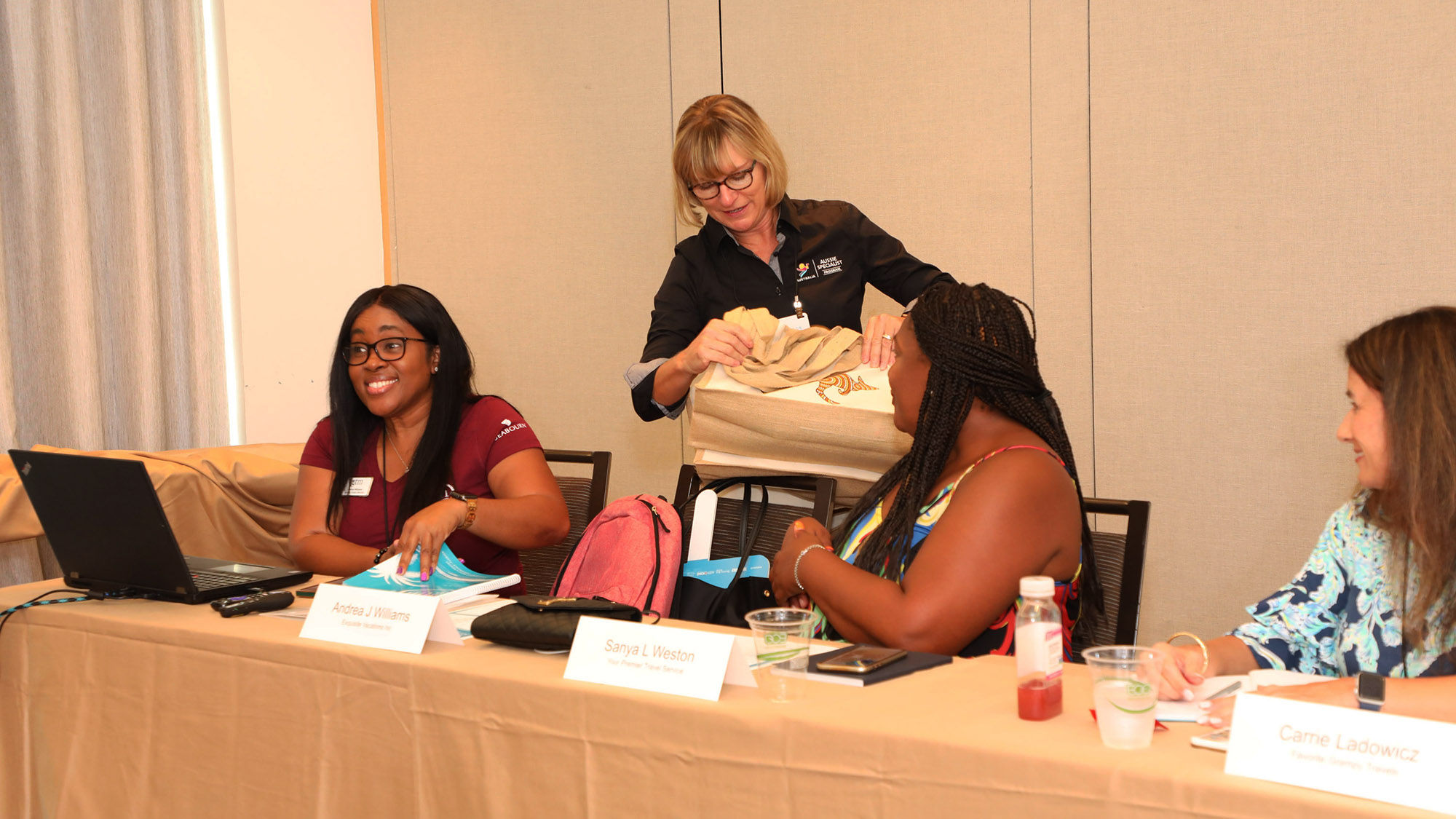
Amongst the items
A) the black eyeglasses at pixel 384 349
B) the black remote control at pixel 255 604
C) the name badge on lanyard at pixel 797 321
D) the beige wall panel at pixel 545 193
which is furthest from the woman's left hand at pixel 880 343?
the beige wall panel at pixel 545 193

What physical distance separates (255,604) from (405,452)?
0.73 m

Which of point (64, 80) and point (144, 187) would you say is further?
point (144, 187)

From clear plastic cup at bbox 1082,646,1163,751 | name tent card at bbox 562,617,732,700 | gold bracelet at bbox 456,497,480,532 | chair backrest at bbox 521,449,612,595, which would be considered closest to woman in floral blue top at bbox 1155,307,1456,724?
clear plastic cup at bbox 1082,646,1163,751

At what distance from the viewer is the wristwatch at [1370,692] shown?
3.77 feet

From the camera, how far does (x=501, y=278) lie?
4.36 m

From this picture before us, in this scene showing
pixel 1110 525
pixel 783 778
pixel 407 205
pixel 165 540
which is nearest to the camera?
pixel 783 778

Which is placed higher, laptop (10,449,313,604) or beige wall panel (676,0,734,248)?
beige wall panel (676,0,734,248)

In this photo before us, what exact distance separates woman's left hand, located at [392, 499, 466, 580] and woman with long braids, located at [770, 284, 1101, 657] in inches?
24.3

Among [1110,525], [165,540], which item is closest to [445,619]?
[165,540]

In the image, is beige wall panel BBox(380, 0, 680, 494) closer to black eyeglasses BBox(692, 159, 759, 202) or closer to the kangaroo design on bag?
black eyeglasses BBox(692, 159, 759, 202)

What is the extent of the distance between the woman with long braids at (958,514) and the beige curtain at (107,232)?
2.71 metres

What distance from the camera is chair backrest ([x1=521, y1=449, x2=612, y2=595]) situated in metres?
2.56

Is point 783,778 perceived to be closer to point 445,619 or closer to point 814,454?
point 445,619

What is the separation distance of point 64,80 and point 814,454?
2827 mm
